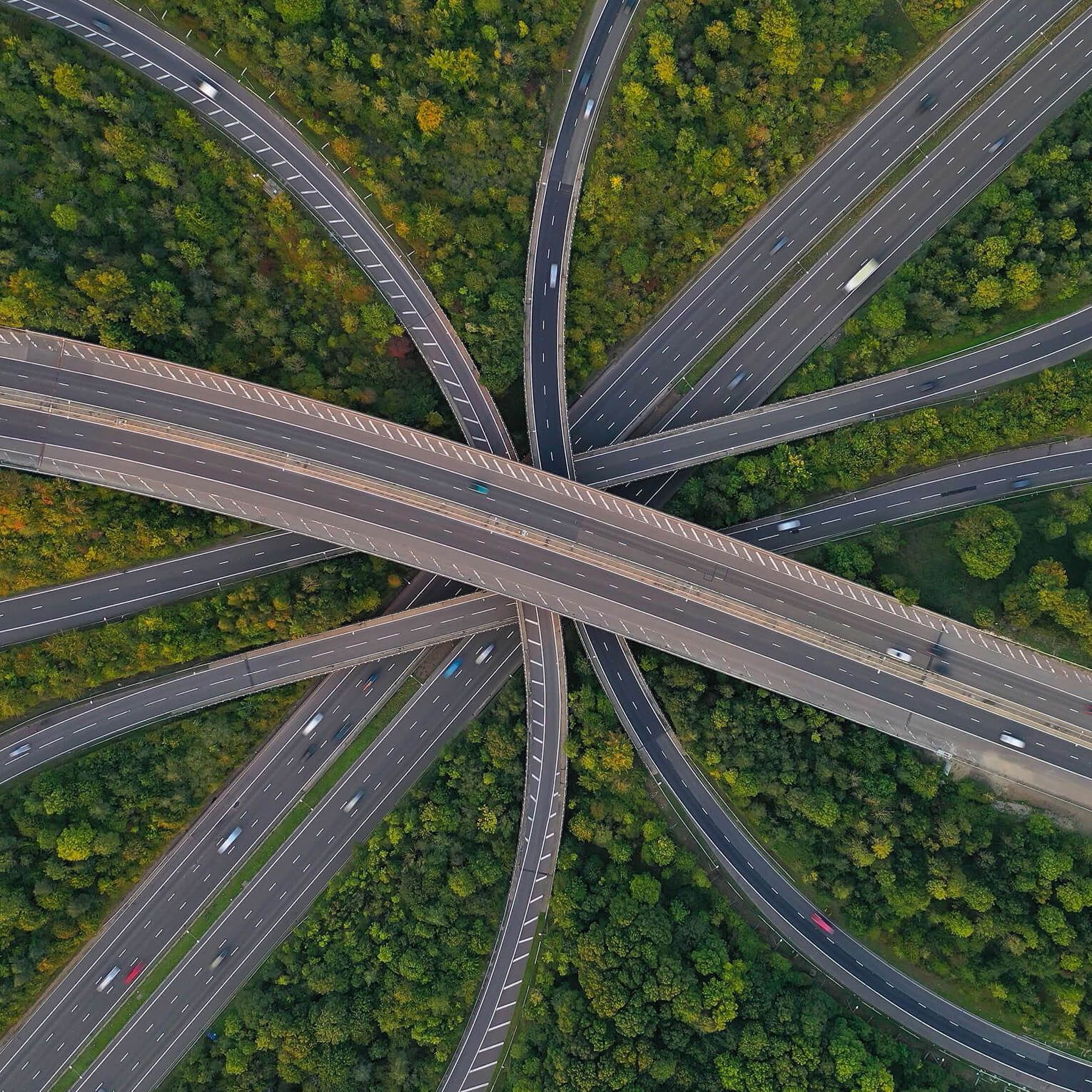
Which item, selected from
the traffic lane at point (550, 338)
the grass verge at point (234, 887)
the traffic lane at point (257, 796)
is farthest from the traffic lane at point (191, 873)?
the traffic lane at point (550, 338)

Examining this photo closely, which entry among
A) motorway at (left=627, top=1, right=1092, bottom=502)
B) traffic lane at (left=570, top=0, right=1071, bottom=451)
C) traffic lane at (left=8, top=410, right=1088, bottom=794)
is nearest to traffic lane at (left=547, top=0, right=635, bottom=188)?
traffic lane at (left=570, top=0, right=1071, bottom=451)

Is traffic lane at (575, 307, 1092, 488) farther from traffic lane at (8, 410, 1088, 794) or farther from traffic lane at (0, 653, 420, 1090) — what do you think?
traffic lane at (0, 653, 420, 1090)

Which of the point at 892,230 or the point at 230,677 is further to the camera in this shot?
the point at 892,230

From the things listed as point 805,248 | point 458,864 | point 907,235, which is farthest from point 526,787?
point 907,235

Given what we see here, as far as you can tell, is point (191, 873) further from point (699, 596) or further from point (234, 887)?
point (699, 596)

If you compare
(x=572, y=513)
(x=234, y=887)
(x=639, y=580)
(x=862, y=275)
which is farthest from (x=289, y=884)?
(x=862, y=275)

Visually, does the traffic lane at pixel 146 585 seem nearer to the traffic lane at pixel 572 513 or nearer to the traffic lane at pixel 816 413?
the traffic lane at pixel 572 513
